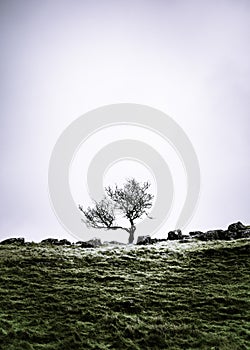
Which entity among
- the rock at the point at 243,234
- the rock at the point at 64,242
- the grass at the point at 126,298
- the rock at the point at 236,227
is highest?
the rock at the point at 236,227

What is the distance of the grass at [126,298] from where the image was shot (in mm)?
14617

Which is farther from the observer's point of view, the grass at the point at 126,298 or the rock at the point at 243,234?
the rock at the point at 243,234

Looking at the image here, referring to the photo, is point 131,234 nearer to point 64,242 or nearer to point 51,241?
point 64,242

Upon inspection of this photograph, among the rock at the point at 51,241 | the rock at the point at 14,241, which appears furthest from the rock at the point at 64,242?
the rock at the point at 14,241

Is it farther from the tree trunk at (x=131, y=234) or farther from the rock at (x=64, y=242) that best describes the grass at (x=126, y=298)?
the tree trunk at (x=131, y=234)

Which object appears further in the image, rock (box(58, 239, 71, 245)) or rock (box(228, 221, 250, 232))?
rock (box(58, 239, 71, 245))

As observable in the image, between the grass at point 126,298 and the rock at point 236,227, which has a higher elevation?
the rock at point 236,227

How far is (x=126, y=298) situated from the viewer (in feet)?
63.0

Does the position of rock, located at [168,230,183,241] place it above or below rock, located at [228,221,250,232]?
below

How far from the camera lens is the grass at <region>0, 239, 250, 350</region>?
14.6 meters

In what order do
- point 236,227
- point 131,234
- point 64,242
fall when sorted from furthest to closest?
point 131,234, point 64,242, point 236,227

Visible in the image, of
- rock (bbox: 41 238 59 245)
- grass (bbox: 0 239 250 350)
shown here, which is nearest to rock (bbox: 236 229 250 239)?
grass (bbox: 0 239 250 350)

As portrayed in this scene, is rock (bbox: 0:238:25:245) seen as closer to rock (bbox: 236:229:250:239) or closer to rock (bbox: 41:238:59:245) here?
rock (bbox: 41:238:59:245)

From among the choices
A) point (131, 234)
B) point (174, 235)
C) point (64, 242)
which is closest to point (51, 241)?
point (64, 242)
